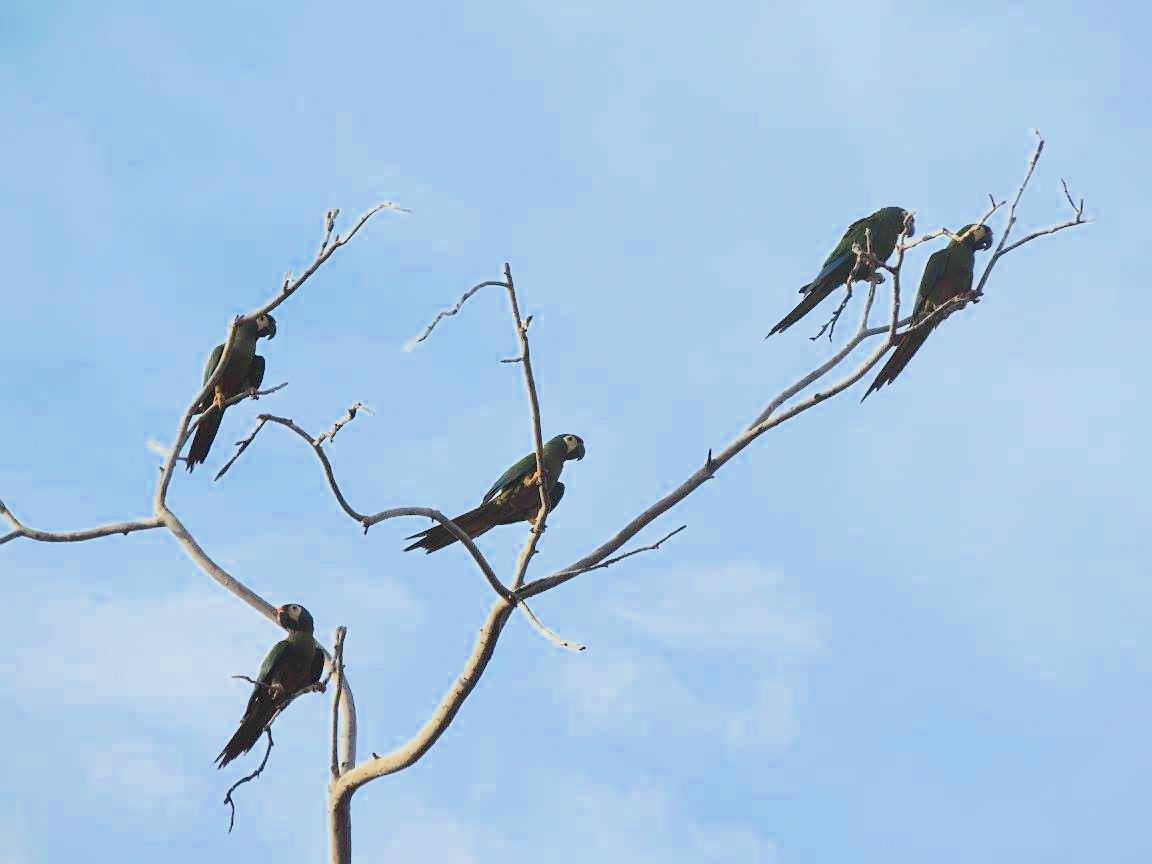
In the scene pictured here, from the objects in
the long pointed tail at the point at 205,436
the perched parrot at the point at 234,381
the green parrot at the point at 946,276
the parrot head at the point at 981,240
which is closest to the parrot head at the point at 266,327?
the perched parrot at the point at 234,381

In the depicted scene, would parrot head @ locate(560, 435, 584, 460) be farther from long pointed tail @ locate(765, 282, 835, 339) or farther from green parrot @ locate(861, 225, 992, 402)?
green parrot @ locate(861, 225, 992, 402)

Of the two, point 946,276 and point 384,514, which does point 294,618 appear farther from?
point 946,276

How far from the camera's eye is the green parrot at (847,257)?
691 cm

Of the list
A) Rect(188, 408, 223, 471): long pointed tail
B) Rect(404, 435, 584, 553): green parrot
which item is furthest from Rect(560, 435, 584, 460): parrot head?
Rect(188, 408, 223, 471): long pointed tail

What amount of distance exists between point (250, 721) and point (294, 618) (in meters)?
0.51

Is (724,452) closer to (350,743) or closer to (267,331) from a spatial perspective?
(350,743)

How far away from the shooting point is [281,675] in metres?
6.01

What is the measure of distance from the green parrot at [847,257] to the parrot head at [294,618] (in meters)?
2.74

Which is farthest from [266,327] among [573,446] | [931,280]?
[931,280]

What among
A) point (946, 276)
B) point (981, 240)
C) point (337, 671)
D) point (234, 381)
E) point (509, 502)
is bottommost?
point (337, 671)

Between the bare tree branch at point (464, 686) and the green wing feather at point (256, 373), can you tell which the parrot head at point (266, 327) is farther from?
the bare tree branch at point (464, 686)

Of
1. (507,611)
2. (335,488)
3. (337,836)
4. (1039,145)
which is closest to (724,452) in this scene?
(507,611)

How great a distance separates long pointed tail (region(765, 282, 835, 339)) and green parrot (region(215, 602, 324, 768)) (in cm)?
279

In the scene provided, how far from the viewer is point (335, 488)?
4.64m
